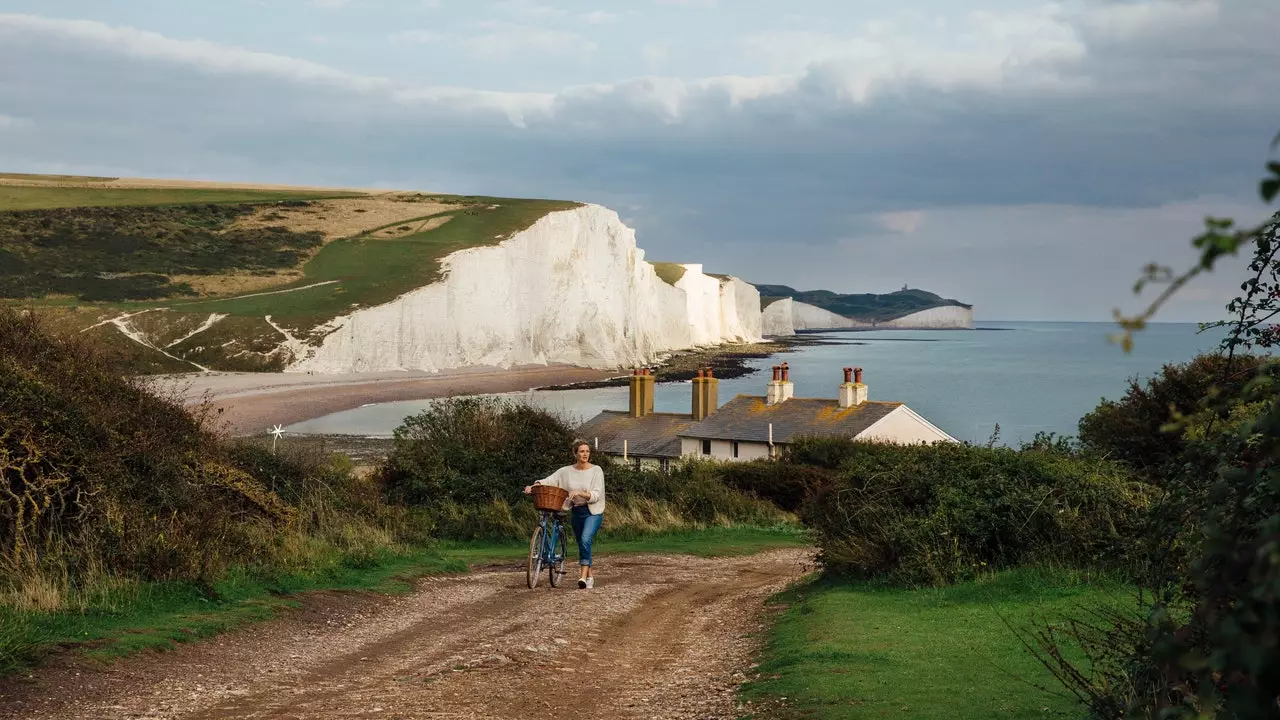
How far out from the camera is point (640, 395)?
2008 inches

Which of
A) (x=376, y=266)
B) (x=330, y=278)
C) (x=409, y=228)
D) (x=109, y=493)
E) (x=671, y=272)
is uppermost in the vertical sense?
(x=409, y=228)

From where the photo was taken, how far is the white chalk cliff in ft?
298

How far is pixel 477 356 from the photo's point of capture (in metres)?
98.3

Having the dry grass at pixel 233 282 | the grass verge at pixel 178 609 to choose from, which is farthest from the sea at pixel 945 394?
the dry grass at pixel 233 282

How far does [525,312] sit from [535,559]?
91.7m

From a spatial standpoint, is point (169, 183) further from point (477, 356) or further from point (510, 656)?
point (510, 656)

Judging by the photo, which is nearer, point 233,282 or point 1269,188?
point 1269,188

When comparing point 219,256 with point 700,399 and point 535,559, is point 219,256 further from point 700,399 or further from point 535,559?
point 535,559

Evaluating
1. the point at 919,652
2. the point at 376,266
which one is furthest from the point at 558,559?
the point at 376,266

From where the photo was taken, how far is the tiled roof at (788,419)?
143ft

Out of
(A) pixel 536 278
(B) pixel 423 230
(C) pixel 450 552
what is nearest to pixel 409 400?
(A) pixel 536 278

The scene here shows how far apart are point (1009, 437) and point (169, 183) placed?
468ft

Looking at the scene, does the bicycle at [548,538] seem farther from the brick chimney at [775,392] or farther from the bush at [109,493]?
the brick chimney at [775,392]

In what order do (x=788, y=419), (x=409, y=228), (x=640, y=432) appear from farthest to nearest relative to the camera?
(x=409, y=228)
(x=640, y=432)
(x=788, y=419)
